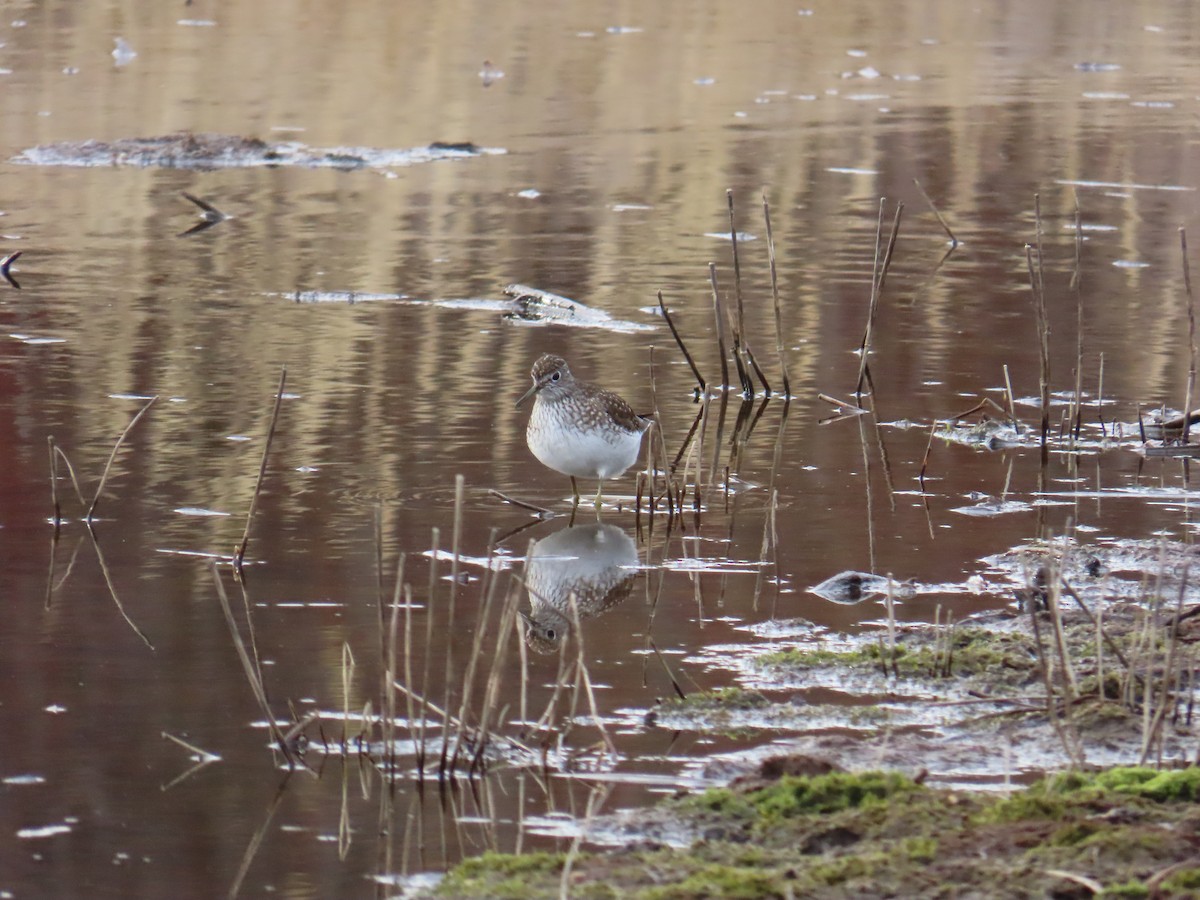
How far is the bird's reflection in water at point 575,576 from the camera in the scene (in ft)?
22.8

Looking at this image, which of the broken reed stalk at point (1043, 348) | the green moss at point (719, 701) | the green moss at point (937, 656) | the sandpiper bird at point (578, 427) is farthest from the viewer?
the broken reed stalk at point (1043, 348)

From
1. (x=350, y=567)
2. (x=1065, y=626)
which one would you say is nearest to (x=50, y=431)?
(x=350, y=567)

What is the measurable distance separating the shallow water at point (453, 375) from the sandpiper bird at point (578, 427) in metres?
0.30

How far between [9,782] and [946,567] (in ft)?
11.7

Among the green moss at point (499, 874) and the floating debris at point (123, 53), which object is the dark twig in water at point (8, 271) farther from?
the floating debris at point (123, 53)

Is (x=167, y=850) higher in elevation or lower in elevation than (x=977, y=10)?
lower

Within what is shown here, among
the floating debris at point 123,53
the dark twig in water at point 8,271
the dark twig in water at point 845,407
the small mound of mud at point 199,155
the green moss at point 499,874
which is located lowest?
the green moss at point 499,874

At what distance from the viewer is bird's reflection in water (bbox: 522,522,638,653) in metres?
6.95

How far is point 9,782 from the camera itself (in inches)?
215

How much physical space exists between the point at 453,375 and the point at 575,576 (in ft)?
11.3

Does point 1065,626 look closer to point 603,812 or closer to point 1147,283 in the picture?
point 603,812

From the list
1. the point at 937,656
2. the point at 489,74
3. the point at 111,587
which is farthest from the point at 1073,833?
the point at 489,74

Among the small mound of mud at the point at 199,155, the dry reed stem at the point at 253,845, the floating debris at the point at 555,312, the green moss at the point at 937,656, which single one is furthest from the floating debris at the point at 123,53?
the dry reed stem at the point at 253,845

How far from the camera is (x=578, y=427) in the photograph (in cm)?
820
